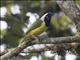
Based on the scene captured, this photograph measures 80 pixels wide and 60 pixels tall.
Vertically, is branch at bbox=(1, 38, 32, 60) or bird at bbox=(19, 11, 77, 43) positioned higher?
bird at bbox=(19, 11, 77, 43)

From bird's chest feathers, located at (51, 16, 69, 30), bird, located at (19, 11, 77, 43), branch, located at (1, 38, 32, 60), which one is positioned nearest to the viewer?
branch, located at (1, 38, 32, 60)

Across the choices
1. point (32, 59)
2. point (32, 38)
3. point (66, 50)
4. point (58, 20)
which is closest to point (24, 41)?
point (32, 38)

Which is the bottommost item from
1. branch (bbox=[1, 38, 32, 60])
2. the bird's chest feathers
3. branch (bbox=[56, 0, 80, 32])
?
branch (bbox=[1, 38, 32, 60])

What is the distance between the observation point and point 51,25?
459cm

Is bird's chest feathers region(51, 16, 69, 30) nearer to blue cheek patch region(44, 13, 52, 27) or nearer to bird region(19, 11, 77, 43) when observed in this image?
bird region(19, 11, 77, 43)

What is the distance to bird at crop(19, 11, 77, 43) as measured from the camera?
9.14 feet

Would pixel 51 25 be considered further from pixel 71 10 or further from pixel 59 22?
pixel 71 10

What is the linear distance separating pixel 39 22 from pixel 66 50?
35 centimetres

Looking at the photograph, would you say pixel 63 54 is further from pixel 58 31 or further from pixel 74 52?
pixel 58 31

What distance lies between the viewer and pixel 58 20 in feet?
16.0

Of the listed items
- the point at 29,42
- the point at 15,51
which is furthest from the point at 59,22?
the point at 15,51

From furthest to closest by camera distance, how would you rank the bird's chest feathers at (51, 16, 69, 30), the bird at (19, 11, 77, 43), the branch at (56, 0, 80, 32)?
the bird's chest feathers at (51, 16, 69, 30), the branch at (56, 0, 80, 32), the bird at (19, 11, 77, 43)

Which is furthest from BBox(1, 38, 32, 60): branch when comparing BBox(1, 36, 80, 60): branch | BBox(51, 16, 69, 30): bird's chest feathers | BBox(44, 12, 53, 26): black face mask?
BBox(51, 16, 69, 30): bird's chest feathers

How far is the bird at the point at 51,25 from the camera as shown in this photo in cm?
279
